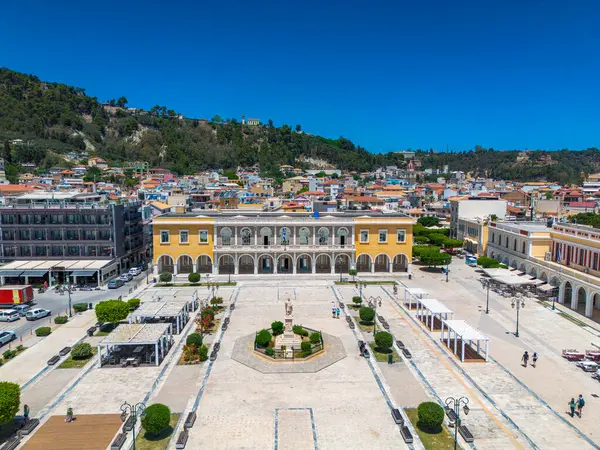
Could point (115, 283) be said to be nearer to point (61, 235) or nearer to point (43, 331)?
point (61, 235)

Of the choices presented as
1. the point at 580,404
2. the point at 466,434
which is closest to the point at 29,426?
the point at 466,434

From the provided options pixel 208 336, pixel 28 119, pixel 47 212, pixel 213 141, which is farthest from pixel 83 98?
pixel 208 336

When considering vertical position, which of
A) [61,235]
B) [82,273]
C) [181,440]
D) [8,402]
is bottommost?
[181,440]

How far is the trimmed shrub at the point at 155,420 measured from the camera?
1797 centimetres

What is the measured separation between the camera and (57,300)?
4016cm

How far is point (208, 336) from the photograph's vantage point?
1207 inches

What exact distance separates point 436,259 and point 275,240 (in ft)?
58.9

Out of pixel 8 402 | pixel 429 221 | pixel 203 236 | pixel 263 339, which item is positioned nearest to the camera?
pixel 8 402

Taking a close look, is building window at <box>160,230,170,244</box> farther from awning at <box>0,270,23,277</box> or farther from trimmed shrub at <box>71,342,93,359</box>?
trimmed shrub at <box>71,342,93,359</box>

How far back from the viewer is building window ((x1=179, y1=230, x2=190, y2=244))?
49875 millimetres

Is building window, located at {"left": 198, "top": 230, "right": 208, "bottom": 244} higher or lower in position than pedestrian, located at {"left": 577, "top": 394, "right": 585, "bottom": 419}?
higher

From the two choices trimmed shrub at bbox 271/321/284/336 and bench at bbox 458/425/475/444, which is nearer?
bench at bbox 458/425/475/444

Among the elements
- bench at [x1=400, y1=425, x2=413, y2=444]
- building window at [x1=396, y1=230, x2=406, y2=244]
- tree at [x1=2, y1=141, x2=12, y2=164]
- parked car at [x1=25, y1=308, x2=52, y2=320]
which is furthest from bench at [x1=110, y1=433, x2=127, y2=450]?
tree at [x1=2, y1=141, x2=12, y2=164]

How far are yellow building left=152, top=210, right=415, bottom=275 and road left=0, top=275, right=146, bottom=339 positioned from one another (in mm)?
5546
